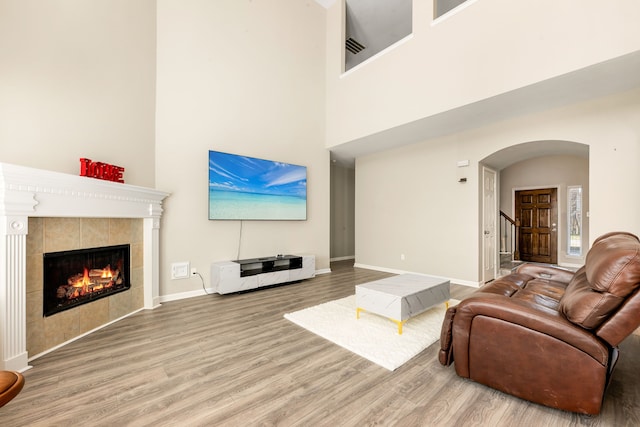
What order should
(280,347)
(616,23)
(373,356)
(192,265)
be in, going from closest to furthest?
(373,356), (280,347), (616,23), (192,265)

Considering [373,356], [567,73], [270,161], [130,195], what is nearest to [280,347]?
[373,356]

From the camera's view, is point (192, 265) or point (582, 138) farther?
point (192, 265)

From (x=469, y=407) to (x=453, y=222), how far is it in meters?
3.64

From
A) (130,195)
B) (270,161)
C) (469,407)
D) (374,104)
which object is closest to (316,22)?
(374,104)

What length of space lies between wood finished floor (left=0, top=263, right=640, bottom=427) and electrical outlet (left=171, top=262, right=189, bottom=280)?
111 cm

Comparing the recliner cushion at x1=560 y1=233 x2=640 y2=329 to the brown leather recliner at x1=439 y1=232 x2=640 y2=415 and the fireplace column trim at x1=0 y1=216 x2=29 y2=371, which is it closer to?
the brown leather recliner at x1=439 y1=232 x2=640 y2=415

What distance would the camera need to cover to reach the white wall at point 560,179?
6.13 m

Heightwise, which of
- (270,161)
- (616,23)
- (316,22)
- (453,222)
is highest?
(316,22)

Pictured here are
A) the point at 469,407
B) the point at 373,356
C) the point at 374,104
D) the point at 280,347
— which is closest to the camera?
the point at 469,407

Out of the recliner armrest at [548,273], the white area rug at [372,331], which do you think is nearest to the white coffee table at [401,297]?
the white area rug at [372,331]

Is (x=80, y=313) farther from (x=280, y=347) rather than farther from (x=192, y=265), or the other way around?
(x=280, y=347)

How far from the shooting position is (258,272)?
4.21m

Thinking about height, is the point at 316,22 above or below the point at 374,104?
above

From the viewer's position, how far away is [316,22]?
18.4 feet
